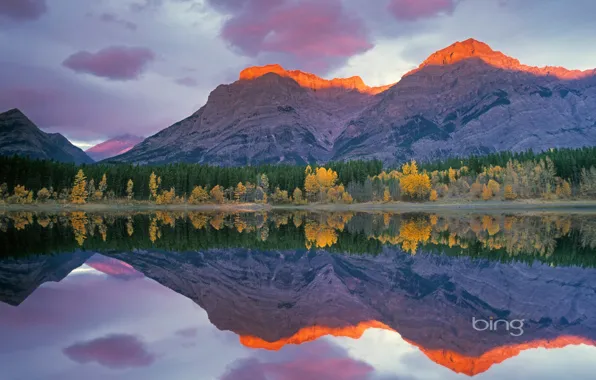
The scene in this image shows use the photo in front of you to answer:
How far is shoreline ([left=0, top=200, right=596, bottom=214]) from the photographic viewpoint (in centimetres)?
14100

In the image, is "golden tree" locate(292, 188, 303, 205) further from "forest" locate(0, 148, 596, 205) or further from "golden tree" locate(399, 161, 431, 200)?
"golden tree" locate(399, 161, 431, 200)

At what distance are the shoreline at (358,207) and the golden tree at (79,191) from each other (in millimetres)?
2973

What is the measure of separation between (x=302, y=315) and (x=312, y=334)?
3038 mm

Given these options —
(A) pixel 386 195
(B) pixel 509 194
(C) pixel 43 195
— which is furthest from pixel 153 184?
(B) pixel 509 194

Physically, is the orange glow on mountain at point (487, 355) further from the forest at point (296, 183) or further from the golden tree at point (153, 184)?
the golden tree at point (153, 184)

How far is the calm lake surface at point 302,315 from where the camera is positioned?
551 inches

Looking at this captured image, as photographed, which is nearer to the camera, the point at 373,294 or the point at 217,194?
the point at 373,294

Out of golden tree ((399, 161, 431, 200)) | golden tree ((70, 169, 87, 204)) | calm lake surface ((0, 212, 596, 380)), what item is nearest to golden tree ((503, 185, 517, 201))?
golden tree ((399, 161, 431, 200))

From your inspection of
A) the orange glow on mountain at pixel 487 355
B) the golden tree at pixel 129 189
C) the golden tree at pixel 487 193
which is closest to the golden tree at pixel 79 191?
the golden tree at pixel 129 189

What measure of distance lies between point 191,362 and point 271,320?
18.0 feet

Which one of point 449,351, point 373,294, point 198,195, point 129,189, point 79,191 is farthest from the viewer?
point 198,195

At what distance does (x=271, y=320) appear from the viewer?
19.4 m

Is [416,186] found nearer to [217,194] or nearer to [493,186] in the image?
[493,186]

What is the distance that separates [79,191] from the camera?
158 m
